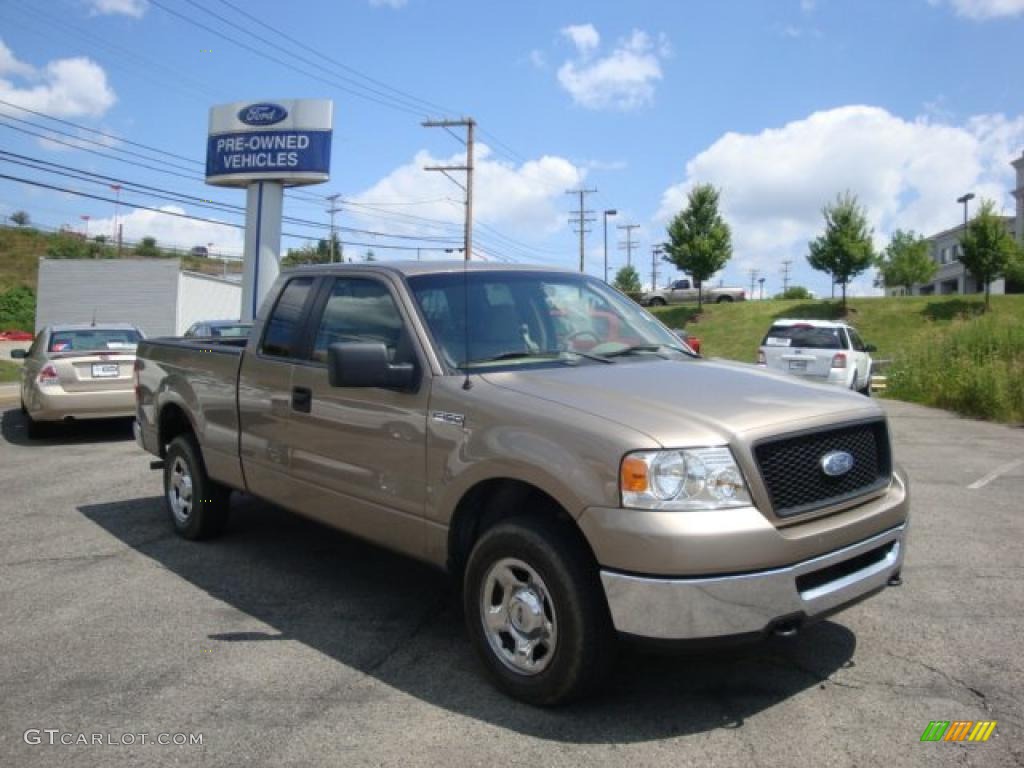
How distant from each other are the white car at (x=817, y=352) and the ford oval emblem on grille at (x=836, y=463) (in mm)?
14112

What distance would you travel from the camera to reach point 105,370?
1109 centimetres

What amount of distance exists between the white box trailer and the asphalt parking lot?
33.5 meters

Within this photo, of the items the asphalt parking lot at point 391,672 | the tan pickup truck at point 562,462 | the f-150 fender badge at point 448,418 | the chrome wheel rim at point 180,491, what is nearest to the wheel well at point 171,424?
the chrome wheel rim at point 180,491

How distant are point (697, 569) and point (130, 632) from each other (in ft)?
10.0

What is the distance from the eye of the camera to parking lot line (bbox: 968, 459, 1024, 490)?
8680mm

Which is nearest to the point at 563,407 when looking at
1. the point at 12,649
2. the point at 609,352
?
the point at 609,352

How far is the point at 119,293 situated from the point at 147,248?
69530 mm

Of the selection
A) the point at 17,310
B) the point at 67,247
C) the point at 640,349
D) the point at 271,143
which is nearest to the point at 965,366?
the point at 640,349

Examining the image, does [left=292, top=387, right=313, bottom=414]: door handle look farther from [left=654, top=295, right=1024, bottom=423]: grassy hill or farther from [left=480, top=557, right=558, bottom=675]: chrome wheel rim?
[left=654, top=295, right=1024, bottom=423]: grassy hill

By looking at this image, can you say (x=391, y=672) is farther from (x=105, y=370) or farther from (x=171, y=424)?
(x=105, y=370)

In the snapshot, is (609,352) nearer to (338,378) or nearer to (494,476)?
(494,476)

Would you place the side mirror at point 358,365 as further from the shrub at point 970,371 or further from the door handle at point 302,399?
the shrub at point 970,371

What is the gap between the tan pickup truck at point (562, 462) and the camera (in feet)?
10.3

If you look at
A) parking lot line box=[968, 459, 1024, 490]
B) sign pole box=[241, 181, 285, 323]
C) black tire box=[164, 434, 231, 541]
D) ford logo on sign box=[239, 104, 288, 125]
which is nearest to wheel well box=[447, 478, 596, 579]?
black tire box=[164, 434, 231, 541]
